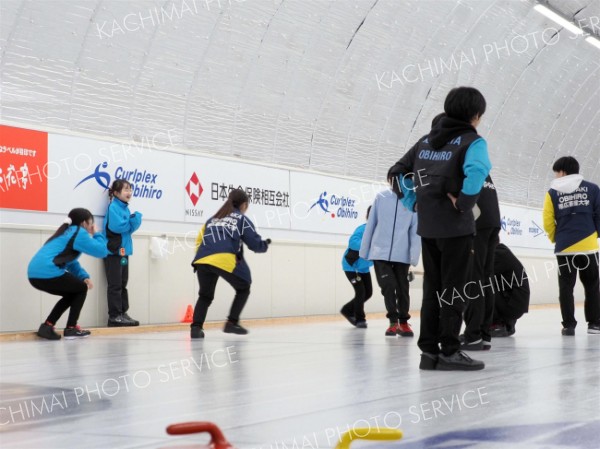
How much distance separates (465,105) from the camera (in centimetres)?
569

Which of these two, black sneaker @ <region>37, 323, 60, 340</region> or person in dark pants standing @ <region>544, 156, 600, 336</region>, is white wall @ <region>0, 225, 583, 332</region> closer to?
black sneaker @ <region>37, 323, 60, 340</region>

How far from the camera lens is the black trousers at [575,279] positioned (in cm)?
900

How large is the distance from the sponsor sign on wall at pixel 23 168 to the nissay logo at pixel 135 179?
0.64m

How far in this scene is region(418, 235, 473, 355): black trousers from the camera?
558 cm

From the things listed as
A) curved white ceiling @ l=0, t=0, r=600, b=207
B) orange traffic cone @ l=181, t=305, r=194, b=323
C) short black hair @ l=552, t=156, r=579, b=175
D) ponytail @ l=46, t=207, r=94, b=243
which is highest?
curved white ceiling @ l=0, t=0, r=600, b=207

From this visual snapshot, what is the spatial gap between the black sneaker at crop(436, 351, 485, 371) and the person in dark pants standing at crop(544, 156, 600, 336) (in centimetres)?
381

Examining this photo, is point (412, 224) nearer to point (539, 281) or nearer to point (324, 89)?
point (324, 89)

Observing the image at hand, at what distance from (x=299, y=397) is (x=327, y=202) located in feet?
36.8

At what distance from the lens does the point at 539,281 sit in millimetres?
21766

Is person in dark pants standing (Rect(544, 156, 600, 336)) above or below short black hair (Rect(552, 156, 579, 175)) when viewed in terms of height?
below

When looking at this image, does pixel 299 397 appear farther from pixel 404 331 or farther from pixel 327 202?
pixel 327 202

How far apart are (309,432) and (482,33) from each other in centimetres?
1437

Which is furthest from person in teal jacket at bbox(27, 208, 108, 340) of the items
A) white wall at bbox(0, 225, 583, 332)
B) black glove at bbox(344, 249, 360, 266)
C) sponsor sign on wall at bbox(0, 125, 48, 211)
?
black glove at bbox(344, 249, 360, 266)

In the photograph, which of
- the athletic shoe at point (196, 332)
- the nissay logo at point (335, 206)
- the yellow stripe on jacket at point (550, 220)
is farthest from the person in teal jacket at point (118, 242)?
the yellow stripe on jacket at point (550, 220)
